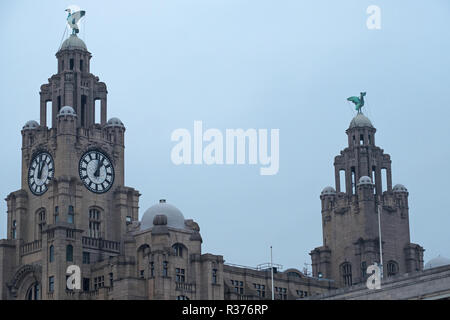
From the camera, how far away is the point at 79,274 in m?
144

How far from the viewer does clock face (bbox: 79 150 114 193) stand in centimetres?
15475

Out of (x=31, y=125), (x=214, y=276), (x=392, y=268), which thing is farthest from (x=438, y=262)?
(x=31, y=125)

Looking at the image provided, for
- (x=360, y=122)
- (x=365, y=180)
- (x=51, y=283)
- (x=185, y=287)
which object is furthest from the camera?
(x=360, y=122)

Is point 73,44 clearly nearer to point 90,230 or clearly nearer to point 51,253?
point 90,230

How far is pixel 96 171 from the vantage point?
156 m

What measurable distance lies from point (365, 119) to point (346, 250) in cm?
2137

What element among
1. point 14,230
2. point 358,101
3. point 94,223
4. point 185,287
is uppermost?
point 358,101

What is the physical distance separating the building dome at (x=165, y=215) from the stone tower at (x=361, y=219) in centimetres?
3523

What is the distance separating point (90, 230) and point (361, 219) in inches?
1677

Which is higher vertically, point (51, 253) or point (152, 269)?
point (51, 253)

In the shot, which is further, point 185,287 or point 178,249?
point 178,249
